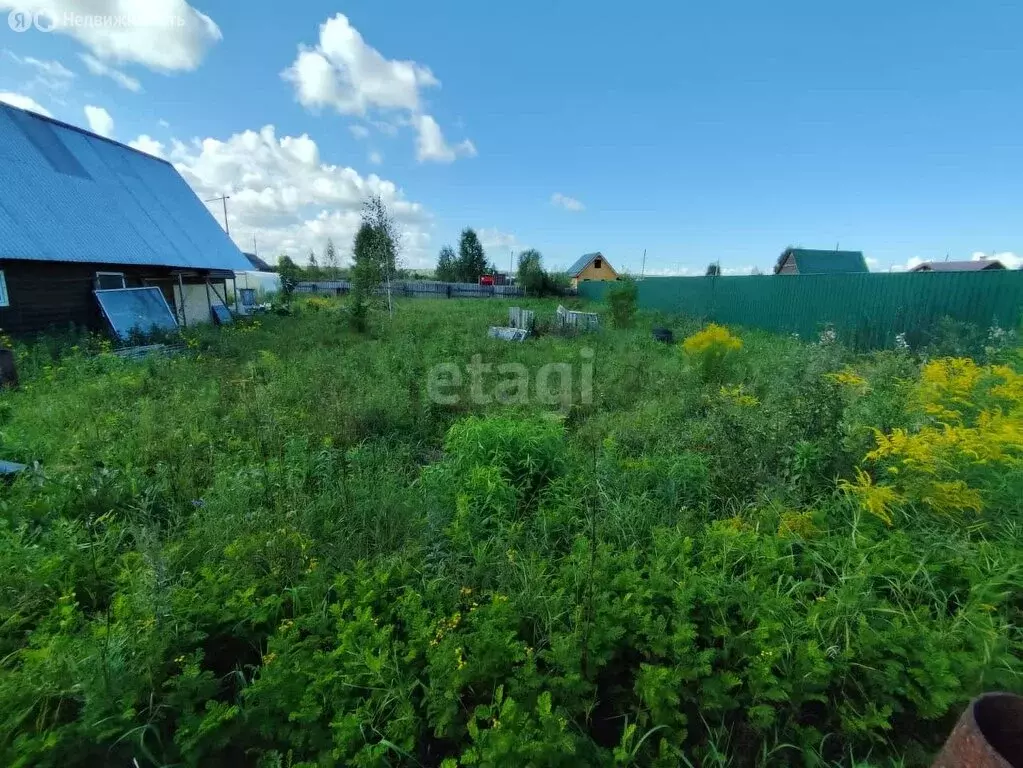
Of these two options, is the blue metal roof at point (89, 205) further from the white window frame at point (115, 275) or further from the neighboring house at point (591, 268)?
the neighboring house at point (591, 268)

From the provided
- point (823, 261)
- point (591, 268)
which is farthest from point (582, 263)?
point (823, 261)

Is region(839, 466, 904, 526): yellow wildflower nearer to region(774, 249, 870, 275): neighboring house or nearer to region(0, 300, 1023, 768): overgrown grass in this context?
region(0, 300, 1023, 768): overgrown grass

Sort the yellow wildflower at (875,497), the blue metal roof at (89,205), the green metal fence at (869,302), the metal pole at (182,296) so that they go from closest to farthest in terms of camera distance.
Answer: the yellow wildflower at (875,497) → the green metal fence at (869,302) → the blue metal roof at (89,205) → the metal pole at (182,296)

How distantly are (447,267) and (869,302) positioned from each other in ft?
127

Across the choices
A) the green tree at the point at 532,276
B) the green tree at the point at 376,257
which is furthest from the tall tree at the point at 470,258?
the green tree at the point at 376,257

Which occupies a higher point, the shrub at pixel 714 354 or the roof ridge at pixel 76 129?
the roof ridge at pixel 76 129

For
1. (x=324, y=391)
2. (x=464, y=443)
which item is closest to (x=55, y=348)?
(x=324, y=391)

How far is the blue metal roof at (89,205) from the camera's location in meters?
8.98

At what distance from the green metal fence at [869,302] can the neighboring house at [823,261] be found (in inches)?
596

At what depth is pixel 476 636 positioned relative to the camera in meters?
1.64

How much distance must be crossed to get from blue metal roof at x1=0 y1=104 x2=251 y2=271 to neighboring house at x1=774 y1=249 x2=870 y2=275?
2792cm

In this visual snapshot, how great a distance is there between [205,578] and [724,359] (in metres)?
6.36

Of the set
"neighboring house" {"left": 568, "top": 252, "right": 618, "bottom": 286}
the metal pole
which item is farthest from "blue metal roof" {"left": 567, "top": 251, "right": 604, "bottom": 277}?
the metal pole

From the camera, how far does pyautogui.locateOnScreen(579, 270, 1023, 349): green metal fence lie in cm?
681
